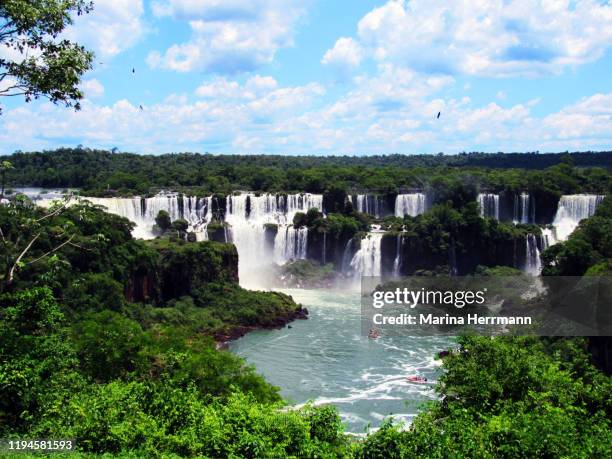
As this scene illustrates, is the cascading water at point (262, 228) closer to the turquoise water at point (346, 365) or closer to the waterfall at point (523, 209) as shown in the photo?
the turquoise water at point (346, 365)

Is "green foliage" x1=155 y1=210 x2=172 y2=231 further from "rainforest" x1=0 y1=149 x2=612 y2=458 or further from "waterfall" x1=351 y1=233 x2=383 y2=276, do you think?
"waterfall" x1=351 y1=233 x2=383 y2=276

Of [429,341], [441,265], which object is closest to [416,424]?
[429,341]

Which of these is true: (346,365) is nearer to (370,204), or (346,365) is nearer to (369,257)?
(369,257)

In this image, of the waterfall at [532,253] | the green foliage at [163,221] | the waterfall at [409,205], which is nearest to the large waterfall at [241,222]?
the green foliage at [163,221]

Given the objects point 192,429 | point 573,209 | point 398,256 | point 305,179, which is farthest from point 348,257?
point 192,429

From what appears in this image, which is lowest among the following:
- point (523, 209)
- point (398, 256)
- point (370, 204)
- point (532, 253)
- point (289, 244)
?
point (398, 256)
